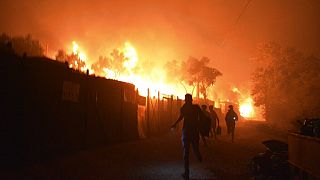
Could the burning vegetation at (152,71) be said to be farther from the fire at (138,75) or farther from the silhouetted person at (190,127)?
the silhouetted person at (190,127)

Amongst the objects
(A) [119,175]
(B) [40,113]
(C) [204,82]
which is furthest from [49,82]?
(C) [204,82]

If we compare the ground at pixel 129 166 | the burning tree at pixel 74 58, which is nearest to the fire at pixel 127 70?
the burning tree at pixel 74 58

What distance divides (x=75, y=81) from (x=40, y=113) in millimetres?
2461

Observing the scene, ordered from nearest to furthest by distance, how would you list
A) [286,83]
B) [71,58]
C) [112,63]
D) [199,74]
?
[286,83], [199,74], [71,58], [112,63]

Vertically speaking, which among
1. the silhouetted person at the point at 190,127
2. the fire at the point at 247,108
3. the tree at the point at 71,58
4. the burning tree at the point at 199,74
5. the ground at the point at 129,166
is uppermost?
the tree at the point at 71,58

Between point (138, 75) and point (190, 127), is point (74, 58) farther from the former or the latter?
point (190, 127)

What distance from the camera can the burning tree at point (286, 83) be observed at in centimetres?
3856

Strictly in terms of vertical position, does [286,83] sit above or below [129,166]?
above

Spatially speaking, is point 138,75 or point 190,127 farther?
point 138,75

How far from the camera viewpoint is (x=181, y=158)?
40.6 feet

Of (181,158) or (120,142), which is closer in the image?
(181,158)

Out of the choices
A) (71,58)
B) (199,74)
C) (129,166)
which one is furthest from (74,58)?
(129,166)

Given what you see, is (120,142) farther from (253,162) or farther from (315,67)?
(315,67)

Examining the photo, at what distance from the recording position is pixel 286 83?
4744 centimetres
